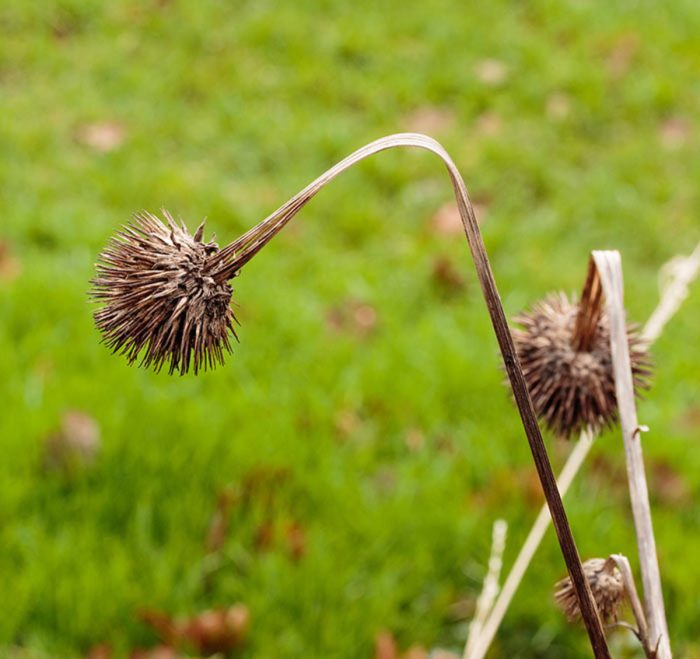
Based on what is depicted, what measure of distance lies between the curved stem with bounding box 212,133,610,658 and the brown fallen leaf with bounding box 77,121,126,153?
4.13 m

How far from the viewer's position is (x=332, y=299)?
367cm

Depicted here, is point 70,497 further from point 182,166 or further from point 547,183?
point 547,183

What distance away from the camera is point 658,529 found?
262 cm

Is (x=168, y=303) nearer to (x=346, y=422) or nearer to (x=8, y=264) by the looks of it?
(x=346, y=422)

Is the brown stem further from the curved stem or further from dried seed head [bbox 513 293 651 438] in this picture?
the curved stem

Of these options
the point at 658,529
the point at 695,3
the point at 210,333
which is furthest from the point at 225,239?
the point at 695,3

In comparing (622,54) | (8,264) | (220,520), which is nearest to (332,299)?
(8,264)

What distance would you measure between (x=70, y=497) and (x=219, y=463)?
424 millimetres

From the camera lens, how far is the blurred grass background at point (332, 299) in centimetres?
234

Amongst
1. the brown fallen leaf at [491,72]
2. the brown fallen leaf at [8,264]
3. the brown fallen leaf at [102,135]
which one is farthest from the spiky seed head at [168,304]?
the brown fallen leaf at [491,72]

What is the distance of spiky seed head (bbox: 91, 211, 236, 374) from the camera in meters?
0.74

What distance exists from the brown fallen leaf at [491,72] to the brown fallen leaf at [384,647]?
12.2 ft

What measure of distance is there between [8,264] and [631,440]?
3.20 metres

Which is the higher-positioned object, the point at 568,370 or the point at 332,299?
the point at 332,299
